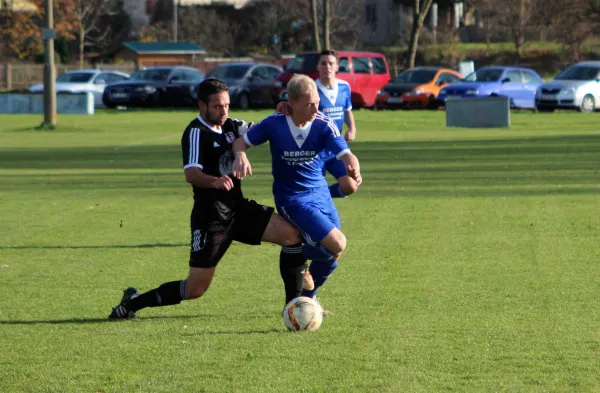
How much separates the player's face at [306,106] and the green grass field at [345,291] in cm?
139

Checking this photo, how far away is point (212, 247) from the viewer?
280 inches

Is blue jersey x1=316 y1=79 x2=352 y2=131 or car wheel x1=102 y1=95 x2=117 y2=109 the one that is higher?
blue jersey x1=316 y1=79 x2=352 y2=131

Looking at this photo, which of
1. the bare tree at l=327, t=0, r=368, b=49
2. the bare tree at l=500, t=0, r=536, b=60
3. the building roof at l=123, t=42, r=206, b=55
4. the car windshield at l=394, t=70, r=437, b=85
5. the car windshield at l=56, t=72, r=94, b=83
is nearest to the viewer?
the car windshield at l=394, t=70, r=437, b=85

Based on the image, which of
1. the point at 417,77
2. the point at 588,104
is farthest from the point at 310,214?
the point at 417,77

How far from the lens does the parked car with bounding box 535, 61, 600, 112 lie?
35.3 m

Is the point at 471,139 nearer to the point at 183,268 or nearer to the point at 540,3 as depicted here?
the point at 183,268

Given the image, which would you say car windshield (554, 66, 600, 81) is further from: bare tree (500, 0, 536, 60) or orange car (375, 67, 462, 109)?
bare tree (500, 0, 536, 60)

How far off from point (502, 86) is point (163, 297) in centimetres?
3138

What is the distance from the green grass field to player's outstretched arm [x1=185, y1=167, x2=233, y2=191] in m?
0.96

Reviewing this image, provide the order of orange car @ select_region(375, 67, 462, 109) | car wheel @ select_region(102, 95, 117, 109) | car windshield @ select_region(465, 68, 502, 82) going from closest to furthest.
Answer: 1. car windshield @ select_region(465, 68, 502, 82)
2. orange car @ select_region(375, 67, 462, 109)
3. car wheel @ select_region(102, 95, 117, 109)

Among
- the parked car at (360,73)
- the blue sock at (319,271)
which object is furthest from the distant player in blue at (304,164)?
the parked car at (360,73)

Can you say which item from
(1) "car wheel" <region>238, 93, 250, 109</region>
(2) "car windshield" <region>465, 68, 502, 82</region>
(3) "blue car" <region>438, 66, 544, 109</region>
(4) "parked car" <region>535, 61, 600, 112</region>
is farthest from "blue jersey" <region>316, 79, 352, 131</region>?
(1) "car wheel" <region>238, 93, 250, 109</region>

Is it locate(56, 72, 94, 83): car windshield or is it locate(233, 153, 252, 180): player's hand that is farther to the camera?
locate(56, 72, 94, 83): car windshield

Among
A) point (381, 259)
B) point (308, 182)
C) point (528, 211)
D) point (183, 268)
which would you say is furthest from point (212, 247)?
point (528, 211)
